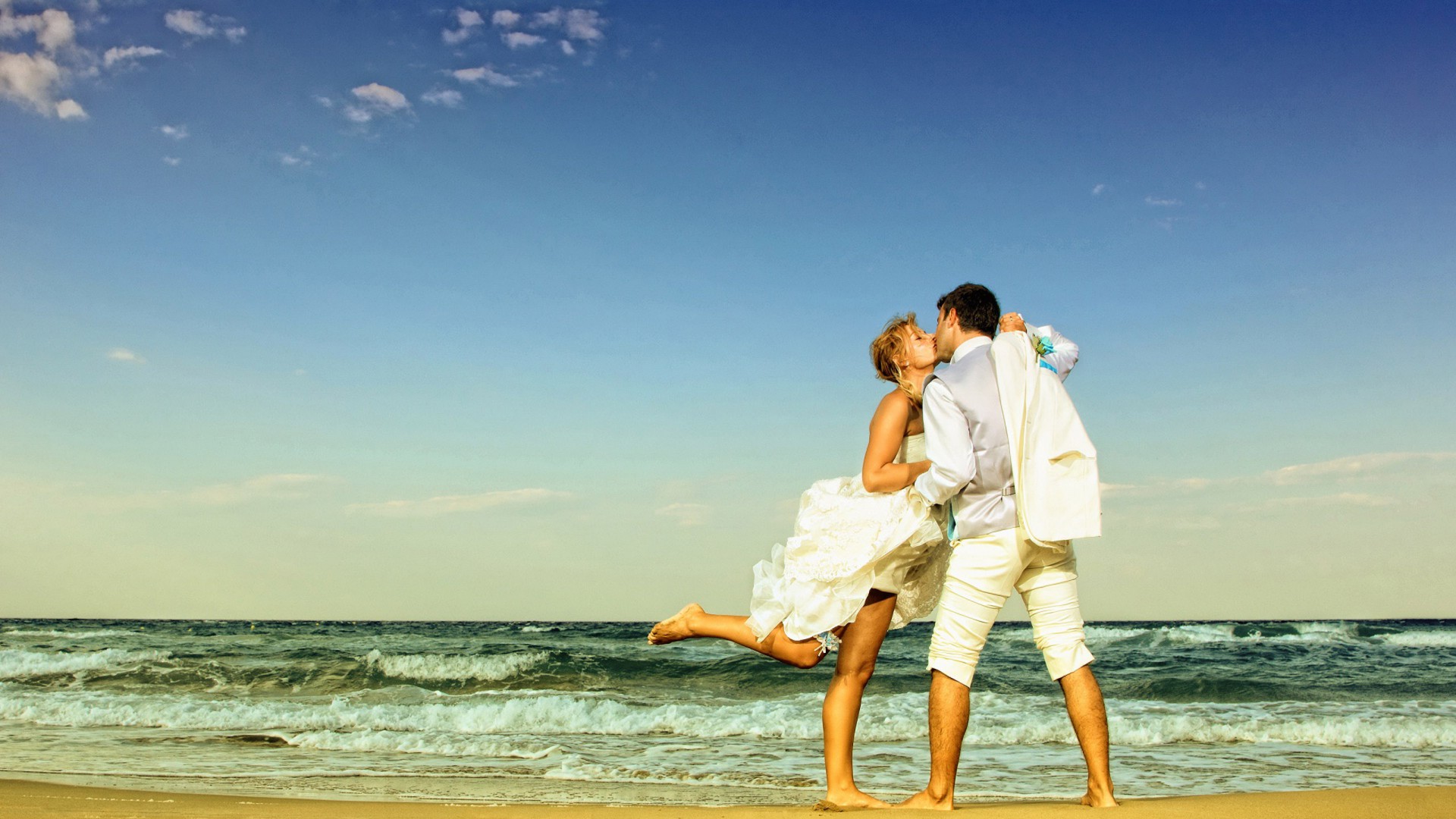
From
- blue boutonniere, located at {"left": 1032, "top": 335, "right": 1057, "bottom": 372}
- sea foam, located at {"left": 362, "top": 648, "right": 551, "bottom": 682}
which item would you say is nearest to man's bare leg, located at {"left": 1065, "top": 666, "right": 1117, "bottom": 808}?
blue boutonniere, located at {"left": 1032, "top": 335, "right": 1057, "bottom": 372}

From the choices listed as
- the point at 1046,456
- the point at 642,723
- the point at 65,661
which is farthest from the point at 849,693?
the point at 65,661

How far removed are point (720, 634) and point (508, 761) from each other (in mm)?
4024

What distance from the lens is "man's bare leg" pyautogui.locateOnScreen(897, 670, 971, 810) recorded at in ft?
11.6

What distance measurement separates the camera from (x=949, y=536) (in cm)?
372

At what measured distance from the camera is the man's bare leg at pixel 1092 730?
3.52m

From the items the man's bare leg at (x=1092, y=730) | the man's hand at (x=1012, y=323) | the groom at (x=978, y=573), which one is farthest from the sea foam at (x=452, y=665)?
the man's hand at (x=1012, y=323)

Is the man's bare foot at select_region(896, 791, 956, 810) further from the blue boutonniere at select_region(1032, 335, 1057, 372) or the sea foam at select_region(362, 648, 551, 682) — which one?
the sea foam at select_region(362, 648, 551, 682)

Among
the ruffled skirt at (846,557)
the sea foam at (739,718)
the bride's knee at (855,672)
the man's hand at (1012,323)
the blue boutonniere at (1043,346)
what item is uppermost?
the man's hand at (1012,323)

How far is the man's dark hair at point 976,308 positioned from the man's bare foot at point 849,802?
6.42ft

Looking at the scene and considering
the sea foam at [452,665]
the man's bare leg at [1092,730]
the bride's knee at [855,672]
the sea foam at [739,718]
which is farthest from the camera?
the sea foam at [452,665]

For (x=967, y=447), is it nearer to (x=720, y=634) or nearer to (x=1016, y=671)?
(x=720, y=634)

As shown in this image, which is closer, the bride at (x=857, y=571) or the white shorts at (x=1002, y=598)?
the white shorts at (x=1002, y=598)

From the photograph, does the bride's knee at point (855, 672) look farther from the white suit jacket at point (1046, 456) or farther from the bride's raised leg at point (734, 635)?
the white suit jacket at point (1046, 456)

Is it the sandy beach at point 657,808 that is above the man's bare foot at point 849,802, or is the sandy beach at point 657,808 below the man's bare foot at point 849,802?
below
